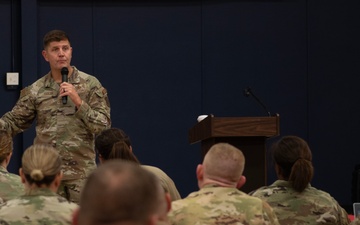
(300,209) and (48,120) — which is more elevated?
(48,120)

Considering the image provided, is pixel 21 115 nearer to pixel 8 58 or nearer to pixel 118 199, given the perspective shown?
pixel 8 58

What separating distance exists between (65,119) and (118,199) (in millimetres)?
3672

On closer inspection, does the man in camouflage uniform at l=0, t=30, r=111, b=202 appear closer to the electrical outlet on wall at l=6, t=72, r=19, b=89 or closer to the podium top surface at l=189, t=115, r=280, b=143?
the podium top surface at l=189, t=115, r=280, b=143

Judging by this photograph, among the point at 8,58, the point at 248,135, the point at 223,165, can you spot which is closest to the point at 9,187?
the point at 223,165

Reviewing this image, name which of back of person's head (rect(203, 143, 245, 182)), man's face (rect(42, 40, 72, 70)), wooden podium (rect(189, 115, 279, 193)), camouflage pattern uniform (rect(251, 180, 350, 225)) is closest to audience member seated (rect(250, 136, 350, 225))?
camouflage pattern uniform (rect(251, 180, 350, 225))

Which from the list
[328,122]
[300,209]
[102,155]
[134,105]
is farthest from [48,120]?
[328,122]

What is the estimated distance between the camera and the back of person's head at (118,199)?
1242mm

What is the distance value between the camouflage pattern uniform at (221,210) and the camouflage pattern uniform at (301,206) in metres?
0.53

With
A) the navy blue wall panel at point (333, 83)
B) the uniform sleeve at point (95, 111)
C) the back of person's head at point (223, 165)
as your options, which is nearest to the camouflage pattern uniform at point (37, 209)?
the back of person's head at point (223, 165)

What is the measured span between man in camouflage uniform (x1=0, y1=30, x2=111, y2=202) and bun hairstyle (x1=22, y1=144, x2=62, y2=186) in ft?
5.85

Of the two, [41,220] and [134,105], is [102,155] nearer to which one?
[41,220]

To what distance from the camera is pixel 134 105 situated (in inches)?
328

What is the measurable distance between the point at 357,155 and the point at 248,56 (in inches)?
62.4

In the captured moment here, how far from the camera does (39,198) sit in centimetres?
291
